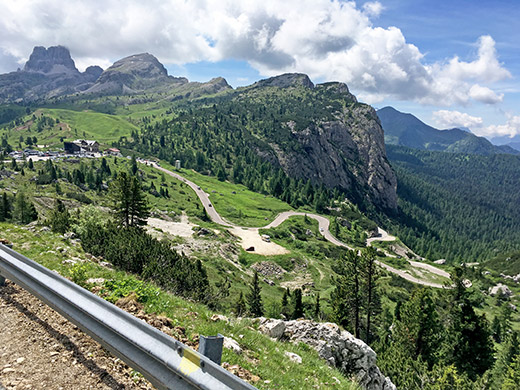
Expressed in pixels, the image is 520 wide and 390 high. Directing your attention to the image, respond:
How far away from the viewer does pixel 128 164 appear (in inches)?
7229

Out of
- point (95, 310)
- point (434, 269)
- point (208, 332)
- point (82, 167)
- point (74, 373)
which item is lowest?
point (434, 269)

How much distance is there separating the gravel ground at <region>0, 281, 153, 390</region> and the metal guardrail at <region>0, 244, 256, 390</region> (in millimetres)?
724

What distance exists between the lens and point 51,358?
5.70 metres

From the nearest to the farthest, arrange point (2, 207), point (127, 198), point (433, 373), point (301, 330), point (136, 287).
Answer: point (136, 287), point (301, 330), point (433, 373), point (127, 198), point (2, 207)

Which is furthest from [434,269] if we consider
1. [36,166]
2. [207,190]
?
[36,166]

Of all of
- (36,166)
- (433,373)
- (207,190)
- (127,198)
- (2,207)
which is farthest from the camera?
(207,190)

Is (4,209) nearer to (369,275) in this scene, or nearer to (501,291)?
(369,275)

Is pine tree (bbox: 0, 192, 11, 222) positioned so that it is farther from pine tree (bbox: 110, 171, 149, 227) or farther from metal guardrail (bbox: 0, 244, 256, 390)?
metal guardrail (bbox: 0, 244, 256, 390)

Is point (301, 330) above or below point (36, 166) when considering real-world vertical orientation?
above

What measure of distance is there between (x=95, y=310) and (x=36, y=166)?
196 metres

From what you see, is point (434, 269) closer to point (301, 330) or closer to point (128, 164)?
point (301, 330)

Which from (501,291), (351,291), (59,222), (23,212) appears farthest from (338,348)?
(501,291)

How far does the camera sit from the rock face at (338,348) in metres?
15.1

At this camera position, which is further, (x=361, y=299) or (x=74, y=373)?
(x=361, y=299)
